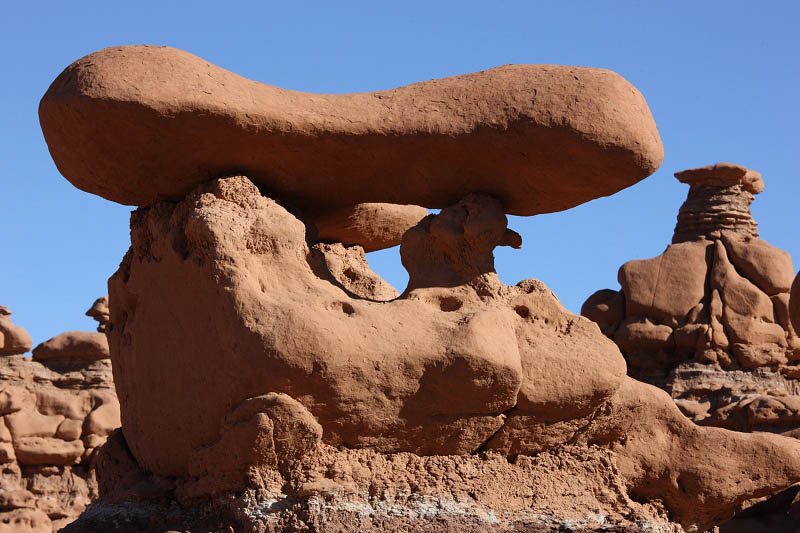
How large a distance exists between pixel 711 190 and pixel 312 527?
1133cm

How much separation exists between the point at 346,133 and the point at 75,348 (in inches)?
361

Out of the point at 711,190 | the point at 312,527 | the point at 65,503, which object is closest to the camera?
the point at 312,527

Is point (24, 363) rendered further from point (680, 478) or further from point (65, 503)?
point (680, 478)

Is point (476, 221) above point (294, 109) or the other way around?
the other way around

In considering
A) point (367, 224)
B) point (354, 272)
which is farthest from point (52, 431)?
point (367, 224)

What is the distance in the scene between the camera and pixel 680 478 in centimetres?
829

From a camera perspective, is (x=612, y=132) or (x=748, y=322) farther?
(x=748, y=322)

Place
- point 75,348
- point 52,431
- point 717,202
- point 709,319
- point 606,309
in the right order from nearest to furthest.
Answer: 1. point 52,431
2. point 709,319
3. point 75,348
4. point 606,309
5. point 717,202

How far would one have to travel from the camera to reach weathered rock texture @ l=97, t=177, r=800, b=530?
22.4 ft

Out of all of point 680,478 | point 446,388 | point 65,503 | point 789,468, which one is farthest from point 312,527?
point 65,503

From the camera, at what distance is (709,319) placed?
1544 centimetres

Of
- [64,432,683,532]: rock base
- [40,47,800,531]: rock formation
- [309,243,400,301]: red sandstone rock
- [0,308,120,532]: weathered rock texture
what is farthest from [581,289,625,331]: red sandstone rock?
[64,432,683,532]: rock base

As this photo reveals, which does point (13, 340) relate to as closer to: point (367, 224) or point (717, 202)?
point (367, 224)

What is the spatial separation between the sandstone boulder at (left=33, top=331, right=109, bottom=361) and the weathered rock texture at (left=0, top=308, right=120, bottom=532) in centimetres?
21
